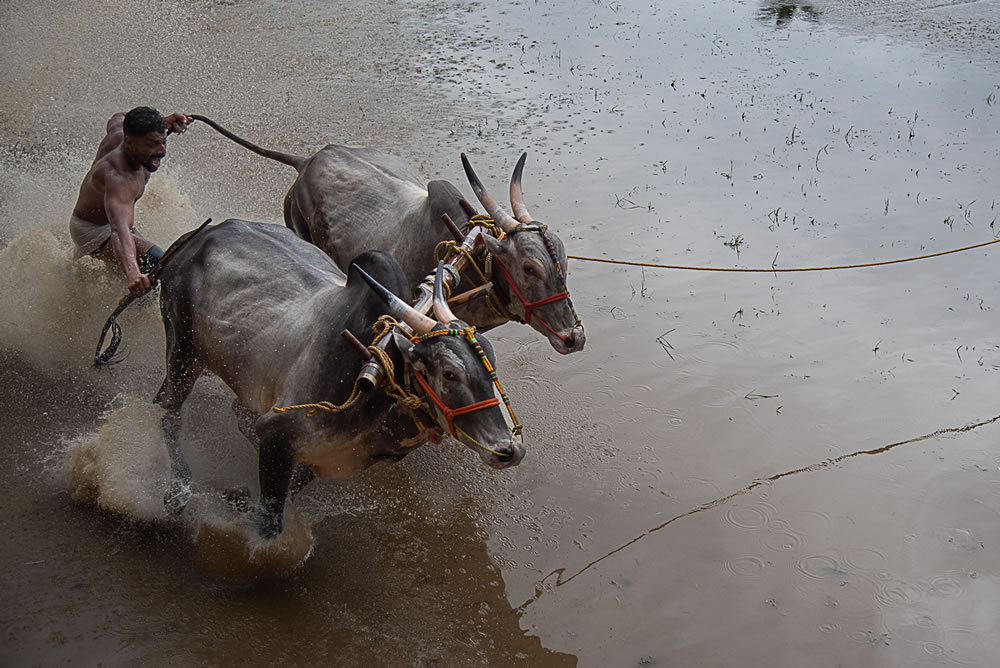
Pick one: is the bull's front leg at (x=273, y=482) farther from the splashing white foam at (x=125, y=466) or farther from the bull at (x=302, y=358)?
the splashing white foam at (x=125, y=466)

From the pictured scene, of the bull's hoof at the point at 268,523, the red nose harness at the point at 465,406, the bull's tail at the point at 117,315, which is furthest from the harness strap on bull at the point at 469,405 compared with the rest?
the bull's tail at the point at 117,315

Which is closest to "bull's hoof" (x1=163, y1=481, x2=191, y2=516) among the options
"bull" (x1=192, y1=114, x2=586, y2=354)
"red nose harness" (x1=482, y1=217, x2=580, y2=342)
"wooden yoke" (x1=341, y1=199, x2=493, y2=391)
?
"wooden yoke" (x1=341, y1=199, x2=493, y2=391)

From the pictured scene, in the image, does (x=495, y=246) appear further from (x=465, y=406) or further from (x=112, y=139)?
(x=112, y=139)

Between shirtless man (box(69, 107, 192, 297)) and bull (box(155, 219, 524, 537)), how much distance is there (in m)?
0.35

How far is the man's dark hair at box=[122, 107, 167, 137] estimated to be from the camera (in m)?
5.16

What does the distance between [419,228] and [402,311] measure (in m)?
1.69

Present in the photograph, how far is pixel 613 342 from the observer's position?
259 inches

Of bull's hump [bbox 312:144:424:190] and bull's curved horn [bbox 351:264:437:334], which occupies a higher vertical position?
bull's curved horn [bbox 351:264:437:334]

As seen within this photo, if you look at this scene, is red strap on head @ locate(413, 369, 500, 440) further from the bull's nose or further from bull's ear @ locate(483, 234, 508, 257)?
bull's ear @ locate(483, 234, 508, 257)

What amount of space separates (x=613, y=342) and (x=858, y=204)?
318 centimetres

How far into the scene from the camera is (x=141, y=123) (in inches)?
203

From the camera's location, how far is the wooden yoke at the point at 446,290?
12.3ft

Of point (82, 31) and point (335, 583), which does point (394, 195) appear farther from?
point (82, 31)

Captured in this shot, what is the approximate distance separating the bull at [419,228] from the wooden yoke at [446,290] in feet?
0.29
